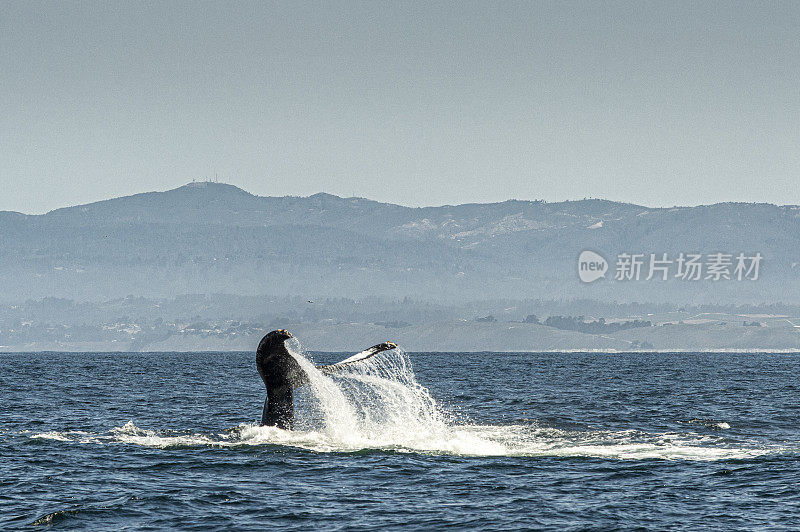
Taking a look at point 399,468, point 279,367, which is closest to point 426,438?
point 399,468

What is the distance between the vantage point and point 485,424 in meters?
42.3

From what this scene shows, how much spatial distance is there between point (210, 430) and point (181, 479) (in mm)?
11586

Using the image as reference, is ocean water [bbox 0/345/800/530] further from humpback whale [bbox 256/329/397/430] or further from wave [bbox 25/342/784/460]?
humpback whale [bbox 256/329/397/430]

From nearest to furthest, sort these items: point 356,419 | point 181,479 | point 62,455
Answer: point 181,479 < point 62,455 < point 356,419

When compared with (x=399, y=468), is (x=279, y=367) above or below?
above

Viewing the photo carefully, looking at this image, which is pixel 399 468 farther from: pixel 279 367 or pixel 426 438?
pixel 426 438

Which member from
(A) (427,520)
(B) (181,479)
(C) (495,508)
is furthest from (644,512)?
(B) (181,479)

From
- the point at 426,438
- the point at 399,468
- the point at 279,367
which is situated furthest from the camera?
the point at 426,438

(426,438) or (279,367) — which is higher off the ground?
(279,367)

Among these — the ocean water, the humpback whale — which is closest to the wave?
the ocean water

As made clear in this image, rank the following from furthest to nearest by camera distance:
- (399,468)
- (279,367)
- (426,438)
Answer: (426,438) < (279,367) < (399,468)

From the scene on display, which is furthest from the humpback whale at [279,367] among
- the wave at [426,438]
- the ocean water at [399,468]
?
the ocean water at [399,468]

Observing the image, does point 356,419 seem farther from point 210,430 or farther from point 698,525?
A: point 698,525

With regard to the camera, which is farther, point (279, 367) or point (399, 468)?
point (279, 367)
